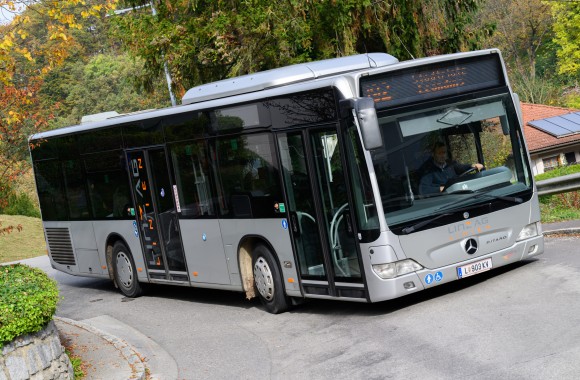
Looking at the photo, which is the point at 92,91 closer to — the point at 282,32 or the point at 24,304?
the point at 282,32

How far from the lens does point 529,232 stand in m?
12.3

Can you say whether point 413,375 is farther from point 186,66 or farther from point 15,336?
point 186,66

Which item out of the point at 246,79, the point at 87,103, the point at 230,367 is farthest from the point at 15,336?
the point at 87,103

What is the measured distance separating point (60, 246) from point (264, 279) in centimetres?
755

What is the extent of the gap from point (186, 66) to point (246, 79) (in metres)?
12.9

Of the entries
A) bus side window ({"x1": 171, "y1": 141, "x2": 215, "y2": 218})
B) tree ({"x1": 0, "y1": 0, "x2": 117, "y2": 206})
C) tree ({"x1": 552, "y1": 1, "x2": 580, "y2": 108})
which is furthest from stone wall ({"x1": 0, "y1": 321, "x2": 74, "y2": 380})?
tree ({"x1": 552, "y1": 1, "x2": 580, "y2": 108})

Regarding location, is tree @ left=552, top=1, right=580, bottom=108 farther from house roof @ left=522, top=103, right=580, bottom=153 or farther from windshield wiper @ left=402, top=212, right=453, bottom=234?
windshield wiper @ left=402, top=212, right=453, bottom=234

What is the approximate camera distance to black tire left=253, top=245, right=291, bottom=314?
12945mm

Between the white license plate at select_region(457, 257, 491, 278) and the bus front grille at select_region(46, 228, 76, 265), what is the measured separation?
9.76m

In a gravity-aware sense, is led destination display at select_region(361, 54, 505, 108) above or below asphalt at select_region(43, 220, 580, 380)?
above

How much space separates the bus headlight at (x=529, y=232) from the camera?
12216 mm

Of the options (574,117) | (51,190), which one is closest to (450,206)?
(51,190)

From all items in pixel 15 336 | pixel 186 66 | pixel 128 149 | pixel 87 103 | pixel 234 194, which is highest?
pixel 87 103

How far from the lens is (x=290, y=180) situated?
12305 millimetres
